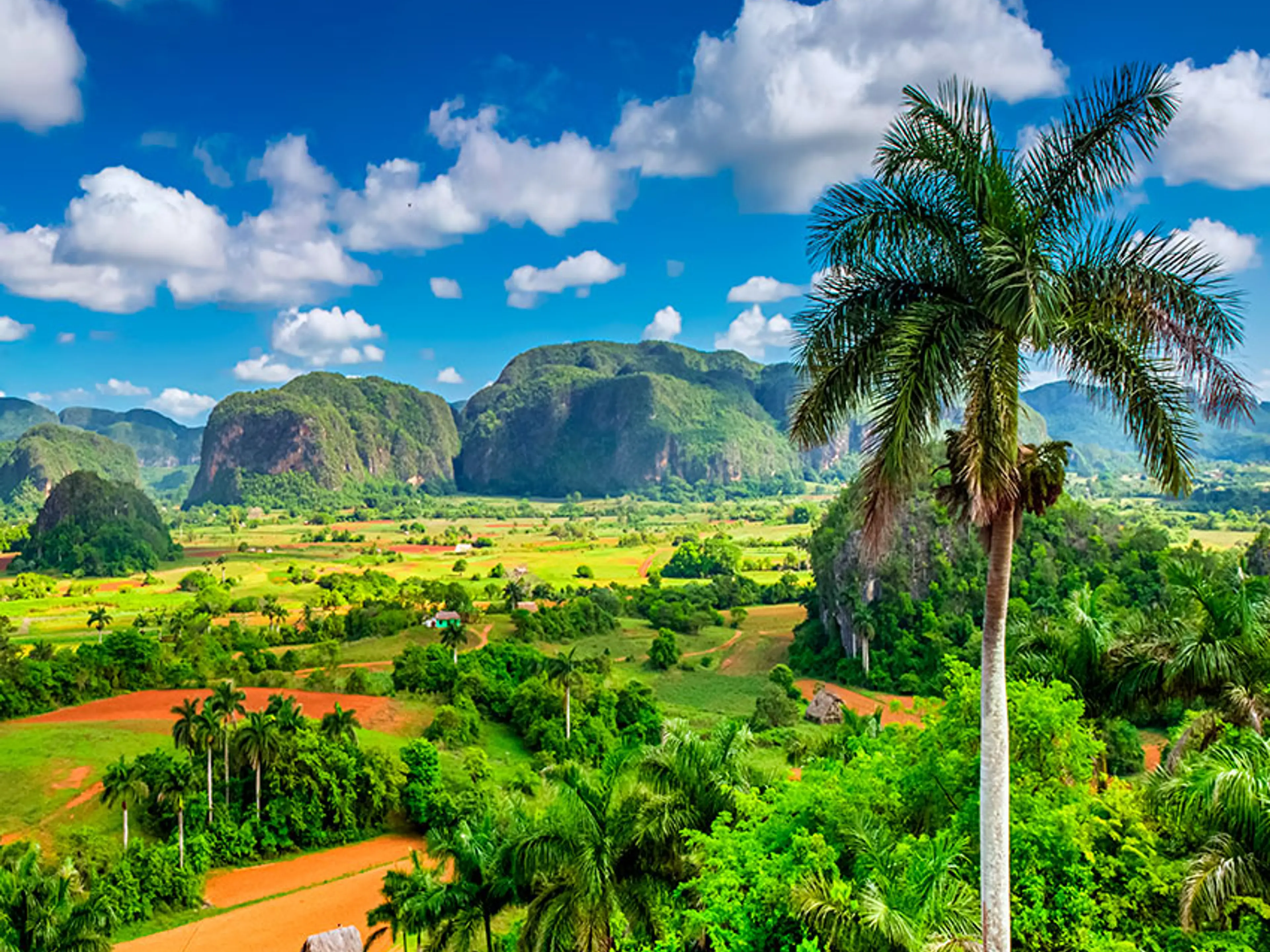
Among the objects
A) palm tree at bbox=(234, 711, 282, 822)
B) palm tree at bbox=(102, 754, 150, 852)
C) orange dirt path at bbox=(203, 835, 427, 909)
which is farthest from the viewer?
palm tree at bbox=(234, 711, 282, 822)

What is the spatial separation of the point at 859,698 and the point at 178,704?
31990 millimetres

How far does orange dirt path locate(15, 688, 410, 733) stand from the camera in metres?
33.9

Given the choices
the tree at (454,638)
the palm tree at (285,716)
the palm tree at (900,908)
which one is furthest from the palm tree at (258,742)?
the palm tree at (900,908)

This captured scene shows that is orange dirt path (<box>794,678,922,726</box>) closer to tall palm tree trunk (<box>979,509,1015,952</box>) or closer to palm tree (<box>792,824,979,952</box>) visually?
palm tree (<box>792,824,979,952</box>)

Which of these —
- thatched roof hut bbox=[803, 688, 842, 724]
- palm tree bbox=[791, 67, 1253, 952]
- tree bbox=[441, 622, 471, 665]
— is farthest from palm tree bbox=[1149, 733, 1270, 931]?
tree bbox=[441, 622, 471, 665]

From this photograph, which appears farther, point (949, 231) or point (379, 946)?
point (379, 946)

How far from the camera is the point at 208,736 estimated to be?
2488 centimetres

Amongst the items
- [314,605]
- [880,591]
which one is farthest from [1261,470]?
[314,605]

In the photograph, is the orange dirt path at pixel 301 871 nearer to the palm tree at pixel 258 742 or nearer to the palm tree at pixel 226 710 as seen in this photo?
the palm tree at pixel 258 742

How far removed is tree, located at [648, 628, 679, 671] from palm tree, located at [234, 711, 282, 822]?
2675 centimetres

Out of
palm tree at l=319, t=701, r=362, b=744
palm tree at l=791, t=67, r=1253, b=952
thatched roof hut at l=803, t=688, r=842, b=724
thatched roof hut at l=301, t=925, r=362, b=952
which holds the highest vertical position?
palm tree at l=791, t=67, r=1253, b=952

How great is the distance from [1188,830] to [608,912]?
6683mm

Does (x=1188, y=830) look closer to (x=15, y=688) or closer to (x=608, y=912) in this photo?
(x=608, y=912)

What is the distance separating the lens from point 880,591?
50.1 m
